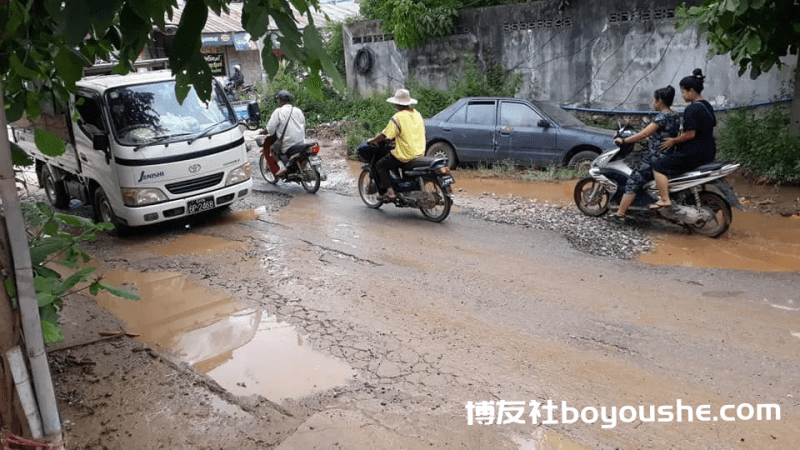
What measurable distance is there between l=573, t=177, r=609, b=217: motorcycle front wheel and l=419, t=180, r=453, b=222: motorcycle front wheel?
174 centimetres

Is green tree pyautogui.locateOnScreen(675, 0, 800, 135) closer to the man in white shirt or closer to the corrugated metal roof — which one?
the corrugated metal roof

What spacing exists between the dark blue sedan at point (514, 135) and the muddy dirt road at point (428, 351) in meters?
3.77

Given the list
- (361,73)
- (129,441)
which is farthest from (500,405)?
(361,73)

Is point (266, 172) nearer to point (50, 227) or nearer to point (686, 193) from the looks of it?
point (686, 193)

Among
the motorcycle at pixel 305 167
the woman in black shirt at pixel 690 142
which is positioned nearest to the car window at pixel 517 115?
the motorcycle at pixel 305 167

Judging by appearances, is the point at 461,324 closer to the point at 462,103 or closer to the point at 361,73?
the point at 462,103

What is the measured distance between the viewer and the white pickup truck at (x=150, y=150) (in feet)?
24.6

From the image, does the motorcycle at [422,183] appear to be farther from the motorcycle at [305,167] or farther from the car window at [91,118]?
the car window at [91,118]

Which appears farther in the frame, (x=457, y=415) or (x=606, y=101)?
(x=606, y=101)

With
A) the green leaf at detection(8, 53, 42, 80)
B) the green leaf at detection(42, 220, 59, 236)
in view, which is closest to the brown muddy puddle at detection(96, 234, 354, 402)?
the green leaf at detection(42, 220, 59, 236)

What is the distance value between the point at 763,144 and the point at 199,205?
8.42 meters

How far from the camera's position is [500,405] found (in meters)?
3.76

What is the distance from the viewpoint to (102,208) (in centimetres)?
827

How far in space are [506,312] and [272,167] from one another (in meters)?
6.49
